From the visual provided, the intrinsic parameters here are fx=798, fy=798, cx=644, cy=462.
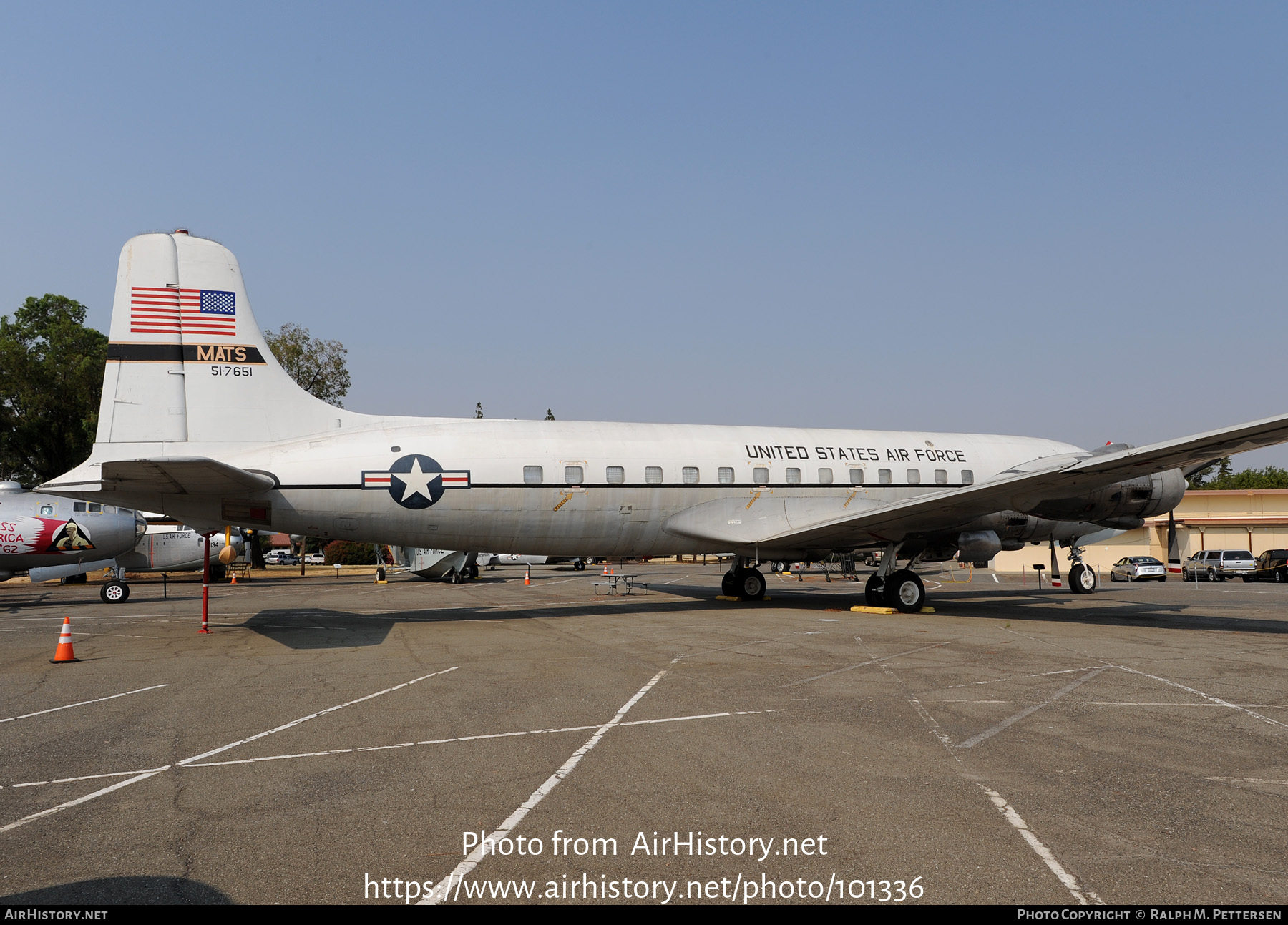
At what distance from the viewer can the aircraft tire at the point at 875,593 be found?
20016 millimetres

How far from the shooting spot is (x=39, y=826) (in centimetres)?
529

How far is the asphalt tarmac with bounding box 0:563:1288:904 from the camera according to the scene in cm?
443

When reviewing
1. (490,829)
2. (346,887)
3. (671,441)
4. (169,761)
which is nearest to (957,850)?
(490,829)

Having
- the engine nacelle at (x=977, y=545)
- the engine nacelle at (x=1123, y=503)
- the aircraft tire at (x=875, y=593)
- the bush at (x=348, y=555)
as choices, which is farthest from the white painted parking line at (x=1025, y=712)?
the bush at (x=348, y=555)

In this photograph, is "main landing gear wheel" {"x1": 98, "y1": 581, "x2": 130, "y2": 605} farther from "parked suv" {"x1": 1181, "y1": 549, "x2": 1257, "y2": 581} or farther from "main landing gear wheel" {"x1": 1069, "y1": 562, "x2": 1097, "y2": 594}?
"parked suv" {"x1": 1181, "y1": 549, "x2": 1257, "y2": 581}

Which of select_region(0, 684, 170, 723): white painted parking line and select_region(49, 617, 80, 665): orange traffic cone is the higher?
select_region(49, 617, 80, 665): orange traffic cone

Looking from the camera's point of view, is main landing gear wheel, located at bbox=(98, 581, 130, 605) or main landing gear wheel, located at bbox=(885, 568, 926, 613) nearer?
main landing gear wheel, located at bbox=(885, 568, 926, 613)

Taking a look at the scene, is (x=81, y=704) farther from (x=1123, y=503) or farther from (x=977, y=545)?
(x=1123, y=503)

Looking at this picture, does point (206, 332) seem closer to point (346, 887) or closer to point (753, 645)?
point (753, 645)

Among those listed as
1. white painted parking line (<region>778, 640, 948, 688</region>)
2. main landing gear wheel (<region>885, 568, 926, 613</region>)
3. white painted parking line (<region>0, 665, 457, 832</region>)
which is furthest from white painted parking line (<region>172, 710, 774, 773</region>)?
main landing gear wheel (<region>885, 568, 926, 613</region>)

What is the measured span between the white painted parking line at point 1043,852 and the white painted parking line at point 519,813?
318cm

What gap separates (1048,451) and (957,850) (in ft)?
74.0

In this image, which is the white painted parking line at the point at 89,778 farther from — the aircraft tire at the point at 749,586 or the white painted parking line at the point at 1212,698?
the aircraft tire at the point at 749,586
